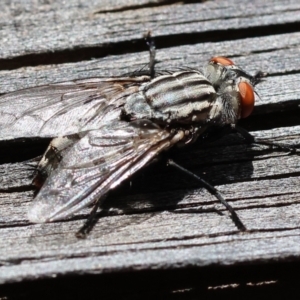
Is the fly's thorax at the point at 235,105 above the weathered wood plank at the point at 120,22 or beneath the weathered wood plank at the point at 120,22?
beneath

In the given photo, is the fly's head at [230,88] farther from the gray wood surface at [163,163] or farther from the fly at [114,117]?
the gray wood surface at [163,163]

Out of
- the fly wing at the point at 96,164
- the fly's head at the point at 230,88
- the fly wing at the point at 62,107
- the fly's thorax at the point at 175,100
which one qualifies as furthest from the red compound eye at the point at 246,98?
the fly wing at the point at 62,107

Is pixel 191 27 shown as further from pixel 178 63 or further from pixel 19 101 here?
pixel 19 101

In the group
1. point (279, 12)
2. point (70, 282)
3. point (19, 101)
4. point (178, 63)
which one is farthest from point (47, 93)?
point (279, 12)

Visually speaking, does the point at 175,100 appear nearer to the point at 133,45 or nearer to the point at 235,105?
the point at 235,105

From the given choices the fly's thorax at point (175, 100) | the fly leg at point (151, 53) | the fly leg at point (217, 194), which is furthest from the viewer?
the fly leg at point (151, 53)

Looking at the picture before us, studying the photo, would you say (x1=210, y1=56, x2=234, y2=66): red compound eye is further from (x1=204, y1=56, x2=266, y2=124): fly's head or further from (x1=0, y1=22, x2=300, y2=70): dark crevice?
(x1=0, y1=22, x2=300, y2=70): dark crevice

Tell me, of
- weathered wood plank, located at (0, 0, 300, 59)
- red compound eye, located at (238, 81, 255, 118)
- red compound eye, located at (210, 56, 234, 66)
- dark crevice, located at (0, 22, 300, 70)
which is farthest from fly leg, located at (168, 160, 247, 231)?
weathered wood plank, located at (0, 0, 300, 59)
